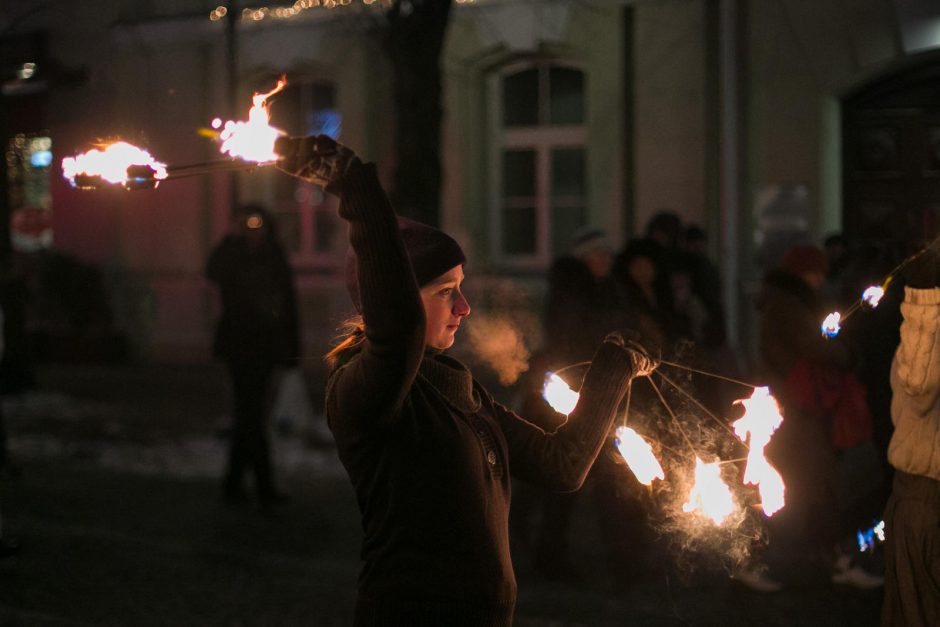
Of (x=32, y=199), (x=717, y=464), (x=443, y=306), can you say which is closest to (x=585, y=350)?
(x=717, y=464)

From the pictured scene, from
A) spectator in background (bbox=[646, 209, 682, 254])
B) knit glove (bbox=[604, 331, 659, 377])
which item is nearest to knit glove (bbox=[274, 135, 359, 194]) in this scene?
knit glove (bbox=[604, 331, 659, 377])

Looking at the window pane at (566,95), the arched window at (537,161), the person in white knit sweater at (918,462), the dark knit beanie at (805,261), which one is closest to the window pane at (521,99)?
the arched window at (537,161)

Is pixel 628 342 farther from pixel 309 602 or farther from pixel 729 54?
pixel 729 54

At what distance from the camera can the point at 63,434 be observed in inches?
470

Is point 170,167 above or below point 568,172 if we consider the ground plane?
below

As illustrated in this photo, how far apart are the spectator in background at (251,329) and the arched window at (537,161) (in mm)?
6883

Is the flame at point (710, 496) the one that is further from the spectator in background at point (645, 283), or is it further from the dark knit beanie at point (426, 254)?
the spectator in background at point (645, 283)

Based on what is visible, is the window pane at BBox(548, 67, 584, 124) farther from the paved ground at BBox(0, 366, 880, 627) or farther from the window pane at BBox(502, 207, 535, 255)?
the paved ground at BBox(0, 366, 880, 627)

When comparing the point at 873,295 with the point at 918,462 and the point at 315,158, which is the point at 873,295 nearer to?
the point at 918,462

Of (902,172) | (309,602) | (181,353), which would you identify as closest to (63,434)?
(181,353)

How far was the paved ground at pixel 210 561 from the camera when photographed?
5945mm

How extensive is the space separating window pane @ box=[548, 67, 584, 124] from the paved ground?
597cm

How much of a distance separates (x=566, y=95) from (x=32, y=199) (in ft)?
→ 30.5

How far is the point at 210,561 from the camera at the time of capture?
7.11 meters
